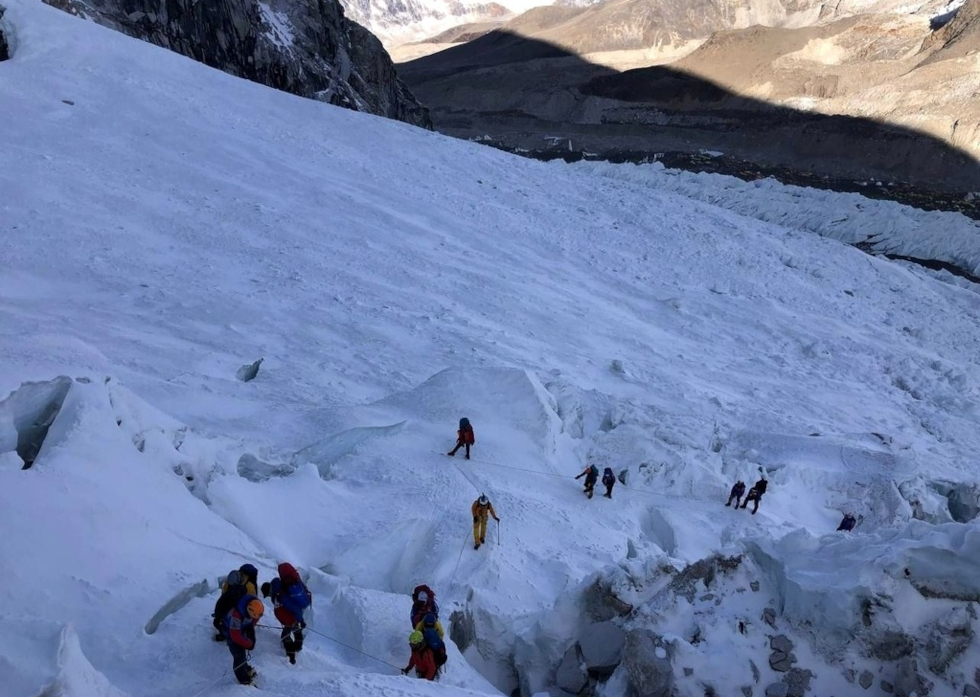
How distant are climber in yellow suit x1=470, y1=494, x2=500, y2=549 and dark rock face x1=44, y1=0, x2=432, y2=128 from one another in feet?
100

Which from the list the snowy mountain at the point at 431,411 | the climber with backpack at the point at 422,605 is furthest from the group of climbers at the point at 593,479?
the climber with backpack at the point at 422,605

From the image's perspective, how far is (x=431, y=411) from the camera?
1000 centimetres

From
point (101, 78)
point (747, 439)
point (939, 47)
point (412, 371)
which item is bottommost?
point (747, 439)

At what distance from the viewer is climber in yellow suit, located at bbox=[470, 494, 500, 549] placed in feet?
24.1

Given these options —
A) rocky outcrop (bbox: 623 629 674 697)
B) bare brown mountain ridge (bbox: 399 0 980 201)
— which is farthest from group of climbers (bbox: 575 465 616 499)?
bare brown mountain ridge (bbox: 399 0 980 201)

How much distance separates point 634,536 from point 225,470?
5.14 meters

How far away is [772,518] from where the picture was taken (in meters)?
10.3

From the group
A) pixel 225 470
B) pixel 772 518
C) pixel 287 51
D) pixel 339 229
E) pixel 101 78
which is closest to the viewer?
pixel 225 470

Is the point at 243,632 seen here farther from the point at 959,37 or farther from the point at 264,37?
the point at 959,37

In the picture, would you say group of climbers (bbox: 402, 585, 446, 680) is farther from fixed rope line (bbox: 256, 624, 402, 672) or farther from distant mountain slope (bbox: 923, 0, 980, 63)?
distant mountain slope (bbox: 923, 0, 980, 63)

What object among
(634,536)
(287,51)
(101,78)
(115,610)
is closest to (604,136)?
(287,51)

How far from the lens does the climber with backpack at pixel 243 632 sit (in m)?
4.39

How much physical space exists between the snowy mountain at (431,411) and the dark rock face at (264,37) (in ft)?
34.7

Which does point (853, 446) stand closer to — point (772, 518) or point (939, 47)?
point (772, 518)
